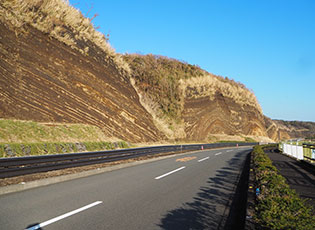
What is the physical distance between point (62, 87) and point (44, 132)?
7024 mm

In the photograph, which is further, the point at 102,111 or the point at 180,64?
the point at 180,64

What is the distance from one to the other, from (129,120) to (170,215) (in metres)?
28.0

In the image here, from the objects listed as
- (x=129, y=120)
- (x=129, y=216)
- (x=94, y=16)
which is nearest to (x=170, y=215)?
(x=129, y=216)

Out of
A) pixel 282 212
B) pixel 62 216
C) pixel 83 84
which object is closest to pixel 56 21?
pixel 83 84

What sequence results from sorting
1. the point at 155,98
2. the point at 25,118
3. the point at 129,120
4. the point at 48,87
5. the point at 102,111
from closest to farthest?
the point at 25,118
the point at 48,87
the point at 102,111
the point at 129,120
the point at 155,98

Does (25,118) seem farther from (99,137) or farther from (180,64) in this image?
(180,64)

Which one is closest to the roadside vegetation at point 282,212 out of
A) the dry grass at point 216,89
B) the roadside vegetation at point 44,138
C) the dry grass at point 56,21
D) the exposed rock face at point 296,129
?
the roadside vegetation at point 44,138

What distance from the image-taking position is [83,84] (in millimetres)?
28234

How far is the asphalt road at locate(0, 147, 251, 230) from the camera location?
5.25 meters

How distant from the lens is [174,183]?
9.62m

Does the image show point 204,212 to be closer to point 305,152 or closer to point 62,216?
point 62,216

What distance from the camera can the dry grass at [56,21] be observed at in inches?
917

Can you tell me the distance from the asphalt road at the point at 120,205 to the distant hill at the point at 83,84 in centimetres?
1306

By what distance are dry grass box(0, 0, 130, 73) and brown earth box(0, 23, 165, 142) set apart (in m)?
0.73
